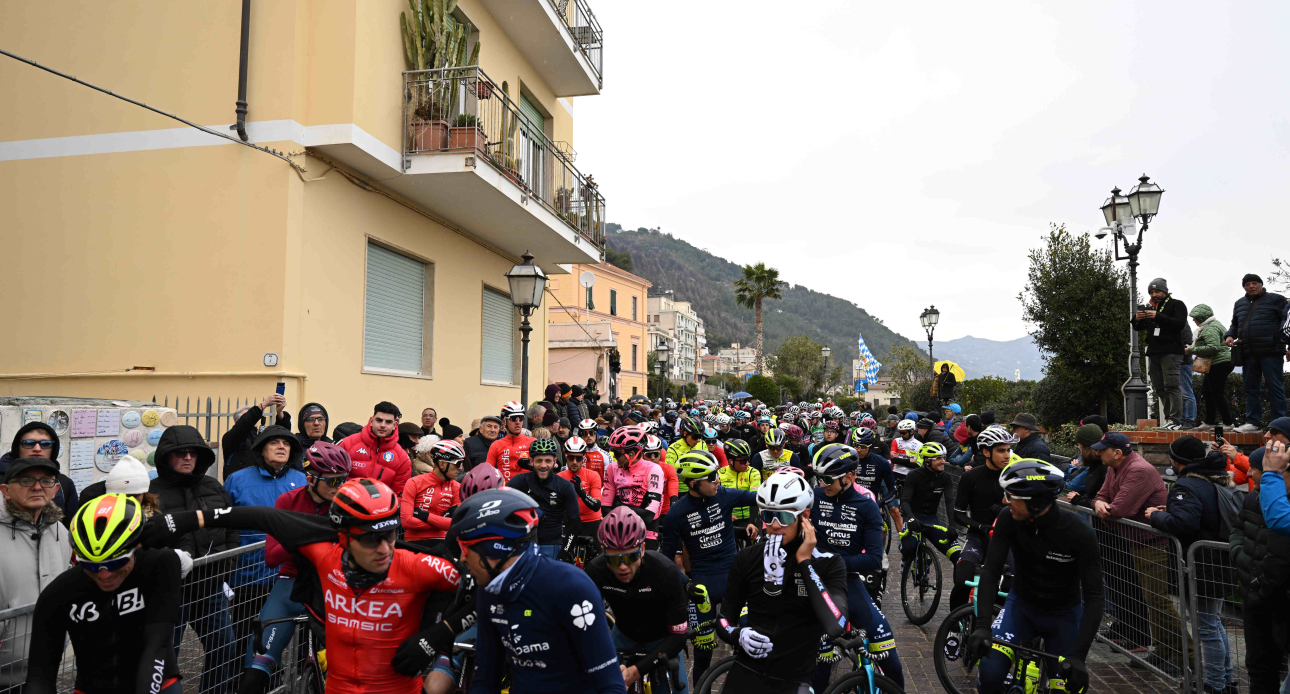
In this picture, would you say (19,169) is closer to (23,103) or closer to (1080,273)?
(23,103)

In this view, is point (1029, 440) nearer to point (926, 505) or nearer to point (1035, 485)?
point (926, 505)

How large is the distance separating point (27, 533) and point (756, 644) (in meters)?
4.23

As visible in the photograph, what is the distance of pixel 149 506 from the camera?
178 inches

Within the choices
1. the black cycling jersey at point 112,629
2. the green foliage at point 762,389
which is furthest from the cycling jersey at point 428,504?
the green foliage at point 762,389

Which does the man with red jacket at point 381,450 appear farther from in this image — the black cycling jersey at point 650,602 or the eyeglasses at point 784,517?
the eyeglasses at point 784,517

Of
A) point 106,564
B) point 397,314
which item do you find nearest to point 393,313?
point 397,314

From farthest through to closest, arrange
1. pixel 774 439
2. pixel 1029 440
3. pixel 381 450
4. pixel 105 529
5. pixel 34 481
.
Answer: pixel 774 439 < pixel 1029 440 < pixel 381 450 < pixel 34 481 < pixel 105 529

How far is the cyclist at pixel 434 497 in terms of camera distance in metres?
6.77

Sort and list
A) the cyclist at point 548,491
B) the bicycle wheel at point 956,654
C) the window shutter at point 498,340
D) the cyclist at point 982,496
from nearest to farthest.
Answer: the bicycle wheel at point 956,654
the cyclist at point 982,496
the cyclist at point 548,491
the window shutter at point 498,340

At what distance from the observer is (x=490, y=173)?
1198 cm

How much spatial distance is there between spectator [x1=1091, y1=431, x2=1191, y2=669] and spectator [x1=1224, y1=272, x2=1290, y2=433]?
185 inches

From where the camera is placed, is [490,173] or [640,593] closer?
[640,593]

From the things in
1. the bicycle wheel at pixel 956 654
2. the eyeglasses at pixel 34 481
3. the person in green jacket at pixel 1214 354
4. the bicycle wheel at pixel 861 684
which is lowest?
the bicycle wheel at pixel 956 654

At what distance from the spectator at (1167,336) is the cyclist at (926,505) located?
200 inches
